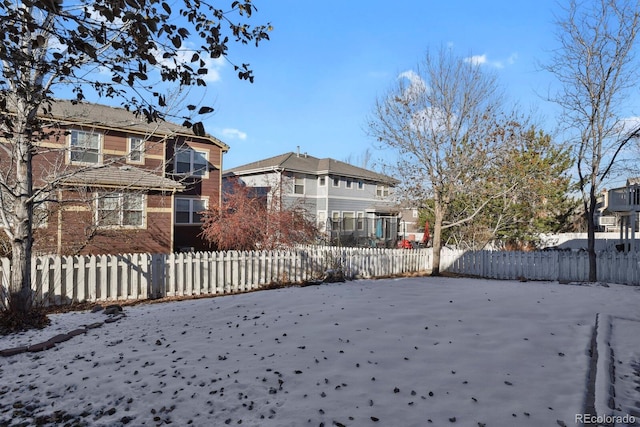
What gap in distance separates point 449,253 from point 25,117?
13865mm

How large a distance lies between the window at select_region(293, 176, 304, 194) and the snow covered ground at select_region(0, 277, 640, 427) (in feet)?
68.3

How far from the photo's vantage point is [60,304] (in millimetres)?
8492

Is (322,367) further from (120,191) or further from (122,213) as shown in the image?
(122,213)

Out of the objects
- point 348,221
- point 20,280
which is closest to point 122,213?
point 20,280

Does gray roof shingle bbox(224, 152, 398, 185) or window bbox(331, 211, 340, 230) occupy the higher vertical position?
gray roof shingle bbox(224, 152, 398, 185)

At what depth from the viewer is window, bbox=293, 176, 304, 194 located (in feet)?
89.1

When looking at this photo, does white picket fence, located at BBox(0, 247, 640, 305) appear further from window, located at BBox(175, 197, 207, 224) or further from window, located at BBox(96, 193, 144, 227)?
window, located at BBox(175, 197, 207, 224)

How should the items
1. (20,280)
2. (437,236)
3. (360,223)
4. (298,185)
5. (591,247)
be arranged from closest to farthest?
(20,280), (591,247), (437,236), (298,185), (360,223)

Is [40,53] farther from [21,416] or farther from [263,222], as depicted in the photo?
[263,222]

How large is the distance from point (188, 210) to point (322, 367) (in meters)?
17.3

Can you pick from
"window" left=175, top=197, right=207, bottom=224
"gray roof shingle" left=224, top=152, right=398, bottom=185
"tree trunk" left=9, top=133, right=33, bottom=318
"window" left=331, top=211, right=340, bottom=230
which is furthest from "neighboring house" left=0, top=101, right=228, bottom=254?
"window" left=331, top=211, right=340, bottom=230

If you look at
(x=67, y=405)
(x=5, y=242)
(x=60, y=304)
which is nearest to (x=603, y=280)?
(x=67, y=405)

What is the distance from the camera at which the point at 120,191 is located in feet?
32.9

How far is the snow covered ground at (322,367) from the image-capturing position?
3.12 meters
